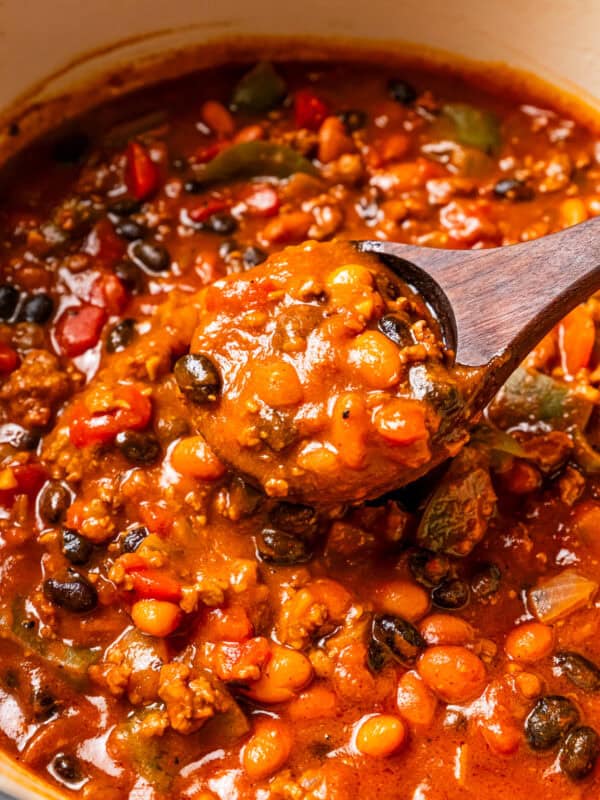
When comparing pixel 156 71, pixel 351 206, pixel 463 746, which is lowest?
pixel 463 746

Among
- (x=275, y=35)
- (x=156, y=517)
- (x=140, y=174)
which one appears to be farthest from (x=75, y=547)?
(x=275, y=35)

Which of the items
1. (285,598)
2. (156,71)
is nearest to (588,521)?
(285,598)

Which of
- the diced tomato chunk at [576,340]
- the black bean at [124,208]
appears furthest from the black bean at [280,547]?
the black bean at [124,208]

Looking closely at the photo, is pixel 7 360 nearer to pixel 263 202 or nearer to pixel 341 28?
pixel 263 202

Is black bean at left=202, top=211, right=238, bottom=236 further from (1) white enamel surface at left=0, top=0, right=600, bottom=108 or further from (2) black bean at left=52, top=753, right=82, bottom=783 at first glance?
(2) black bean at left=52, top=753, right=82, bottom=783

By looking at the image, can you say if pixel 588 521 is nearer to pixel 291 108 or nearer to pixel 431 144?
pixel 431 144

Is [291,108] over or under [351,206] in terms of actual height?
over
